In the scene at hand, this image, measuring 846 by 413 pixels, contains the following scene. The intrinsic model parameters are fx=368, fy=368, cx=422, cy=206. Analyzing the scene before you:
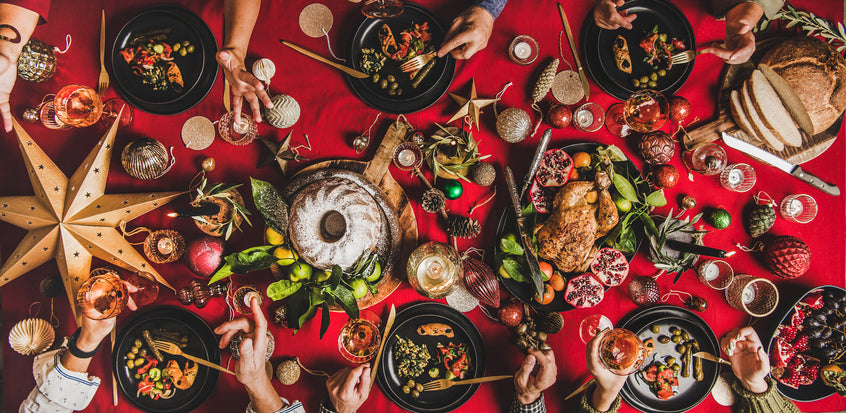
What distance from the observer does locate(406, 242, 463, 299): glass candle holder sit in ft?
4.66

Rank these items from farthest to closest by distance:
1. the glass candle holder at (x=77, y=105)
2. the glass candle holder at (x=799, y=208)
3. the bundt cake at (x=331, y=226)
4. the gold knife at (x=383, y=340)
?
the glass candle holder at (x=799, y=208) → the gold knife at (x=383, y=340) → the glass candle holder at (x=77, y=105) → the bundt cake at (x=331, y=226)

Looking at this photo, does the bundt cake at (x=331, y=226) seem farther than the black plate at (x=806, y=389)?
No

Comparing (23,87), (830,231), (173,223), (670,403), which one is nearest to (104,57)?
(23,87)

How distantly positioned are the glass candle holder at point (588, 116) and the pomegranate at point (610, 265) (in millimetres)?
543

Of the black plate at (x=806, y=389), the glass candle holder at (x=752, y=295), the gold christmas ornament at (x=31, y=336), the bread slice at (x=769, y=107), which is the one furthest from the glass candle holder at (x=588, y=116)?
the gold christmas ornament at (x=31, y=336)

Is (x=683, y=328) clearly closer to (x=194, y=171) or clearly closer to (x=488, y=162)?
(x=488, y=162)

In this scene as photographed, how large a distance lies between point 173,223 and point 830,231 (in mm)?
3004

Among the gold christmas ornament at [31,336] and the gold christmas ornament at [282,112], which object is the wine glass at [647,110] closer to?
the gold christmas ornament at [282,112]

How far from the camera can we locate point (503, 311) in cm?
154

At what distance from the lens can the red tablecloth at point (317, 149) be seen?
161 cm

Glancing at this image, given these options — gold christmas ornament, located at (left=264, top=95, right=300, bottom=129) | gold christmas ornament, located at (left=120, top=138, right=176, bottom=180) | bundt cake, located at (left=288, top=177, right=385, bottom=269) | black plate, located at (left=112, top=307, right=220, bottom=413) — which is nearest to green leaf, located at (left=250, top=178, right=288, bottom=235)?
bundt cake, located at (left=288, top=177, right=385, bottom=269)

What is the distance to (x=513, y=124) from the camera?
153cm

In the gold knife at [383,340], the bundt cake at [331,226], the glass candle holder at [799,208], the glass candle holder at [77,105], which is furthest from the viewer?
the glass candle holder at [799,208]

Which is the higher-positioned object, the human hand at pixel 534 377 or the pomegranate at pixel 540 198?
the pomegranate at pixel 540 198
